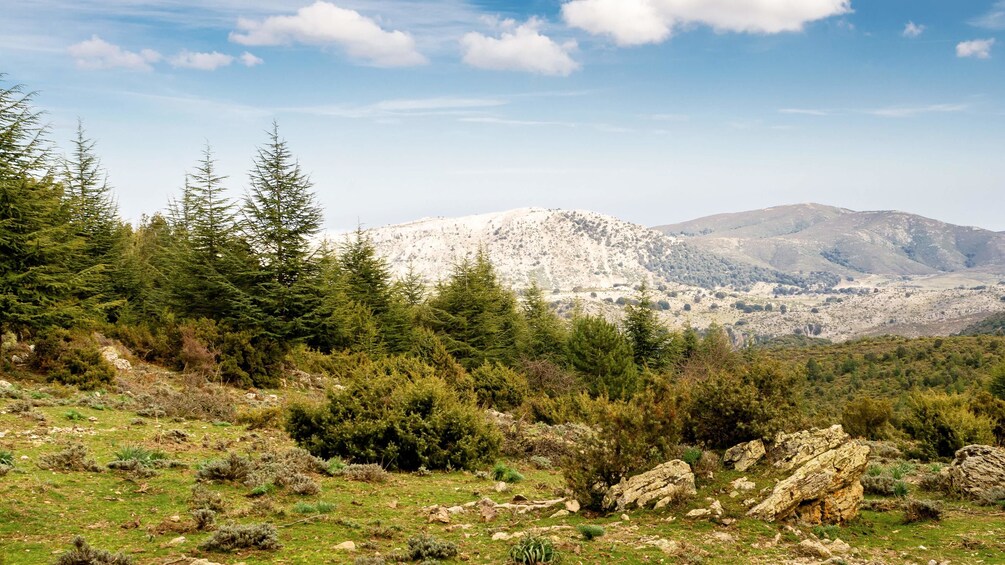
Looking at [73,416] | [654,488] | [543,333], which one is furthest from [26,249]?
[543,333]

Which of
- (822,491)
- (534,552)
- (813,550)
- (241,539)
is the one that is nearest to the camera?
(241,539)

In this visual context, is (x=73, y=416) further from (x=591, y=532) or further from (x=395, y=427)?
(x=591, y=532)

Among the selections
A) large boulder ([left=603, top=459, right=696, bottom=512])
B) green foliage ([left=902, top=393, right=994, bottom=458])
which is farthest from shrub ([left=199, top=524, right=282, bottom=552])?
green foliage ([left=902, top=393, right=994, bottom=458])

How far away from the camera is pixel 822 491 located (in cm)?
920

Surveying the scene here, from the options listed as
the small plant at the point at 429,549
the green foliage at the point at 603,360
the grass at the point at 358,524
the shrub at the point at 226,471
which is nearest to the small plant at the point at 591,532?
the grass at the point at 358,524

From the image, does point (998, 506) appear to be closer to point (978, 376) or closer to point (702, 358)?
point (702, 358)

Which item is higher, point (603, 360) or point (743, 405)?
point (743, 405)

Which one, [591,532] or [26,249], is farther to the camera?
[26,249]

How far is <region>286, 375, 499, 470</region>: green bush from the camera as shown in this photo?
1320 cm

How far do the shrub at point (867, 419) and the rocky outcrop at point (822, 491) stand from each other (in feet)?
64.3

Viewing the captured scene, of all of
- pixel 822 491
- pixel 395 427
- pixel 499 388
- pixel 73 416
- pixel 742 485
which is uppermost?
pixel 73 416

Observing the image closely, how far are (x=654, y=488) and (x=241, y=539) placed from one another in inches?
260

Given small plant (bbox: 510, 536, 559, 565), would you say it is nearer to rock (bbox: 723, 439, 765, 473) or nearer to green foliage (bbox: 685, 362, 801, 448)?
rock (bbox: 723, 439, 765, 473)

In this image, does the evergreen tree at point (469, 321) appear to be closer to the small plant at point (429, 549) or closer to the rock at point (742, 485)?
the rock at point (742, 485)
